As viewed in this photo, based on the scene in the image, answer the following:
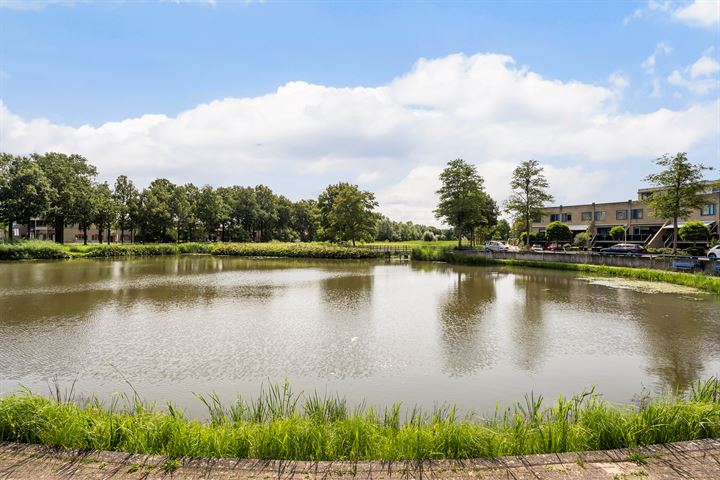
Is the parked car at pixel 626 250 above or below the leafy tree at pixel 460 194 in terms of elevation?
below

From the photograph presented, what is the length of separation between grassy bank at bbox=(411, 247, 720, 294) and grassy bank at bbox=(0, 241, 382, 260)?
7674 millimetres

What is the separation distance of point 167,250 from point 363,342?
55.6m

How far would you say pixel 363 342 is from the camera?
12266mm

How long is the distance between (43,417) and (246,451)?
273 centimetres

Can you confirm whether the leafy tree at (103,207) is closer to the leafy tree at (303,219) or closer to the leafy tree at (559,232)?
the leafy tree at (303,219)

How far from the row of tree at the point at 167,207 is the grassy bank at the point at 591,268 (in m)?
11.9

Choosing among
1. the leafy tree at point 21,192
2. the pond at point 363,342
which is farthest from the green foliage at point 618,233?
the leafy tree at point 21,192

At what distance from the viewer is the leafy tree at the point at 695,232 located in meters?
38.3

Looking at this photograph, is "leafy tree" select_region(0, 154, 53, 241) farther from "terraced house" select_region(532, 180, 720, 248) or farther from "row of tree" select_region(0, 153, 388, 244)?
"terraced house" select_region(532, 180, 720, 248)

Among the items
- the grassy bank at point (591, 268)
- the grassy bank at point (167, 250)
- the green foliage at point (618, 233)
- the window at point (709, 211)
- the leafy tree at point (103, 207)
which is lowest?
the grassy bank at point (591, 268)

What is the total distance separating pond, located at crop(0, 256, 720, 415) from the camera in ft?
28.5

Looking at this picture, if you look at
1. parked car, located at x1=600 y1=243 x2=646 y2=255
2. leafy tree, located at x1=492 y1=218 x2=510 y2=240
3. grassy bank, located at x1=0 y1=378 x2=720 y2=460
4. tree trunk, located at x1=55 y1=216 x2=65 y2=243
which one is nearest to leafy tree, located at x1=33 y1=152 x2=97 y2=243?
tree trunk, located at x1=55 y1=216 x2=65 y2=243

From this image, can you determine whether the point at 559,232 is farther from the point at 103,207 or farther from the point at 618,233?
the point at 103,207

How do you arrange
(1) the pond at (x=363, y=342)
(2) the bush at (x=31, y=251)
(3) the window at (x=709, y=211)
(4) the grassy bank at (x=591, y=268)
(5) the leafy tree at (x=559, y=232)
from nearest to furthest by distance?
(1) the pond at (x=363, y=342), (4) the grassy bank at (x=591, y=268), (2) the bush at (x=31, y=251), (3) the window at (x=709, y=211), (5) the leafy tree at (x=559, y=232)
